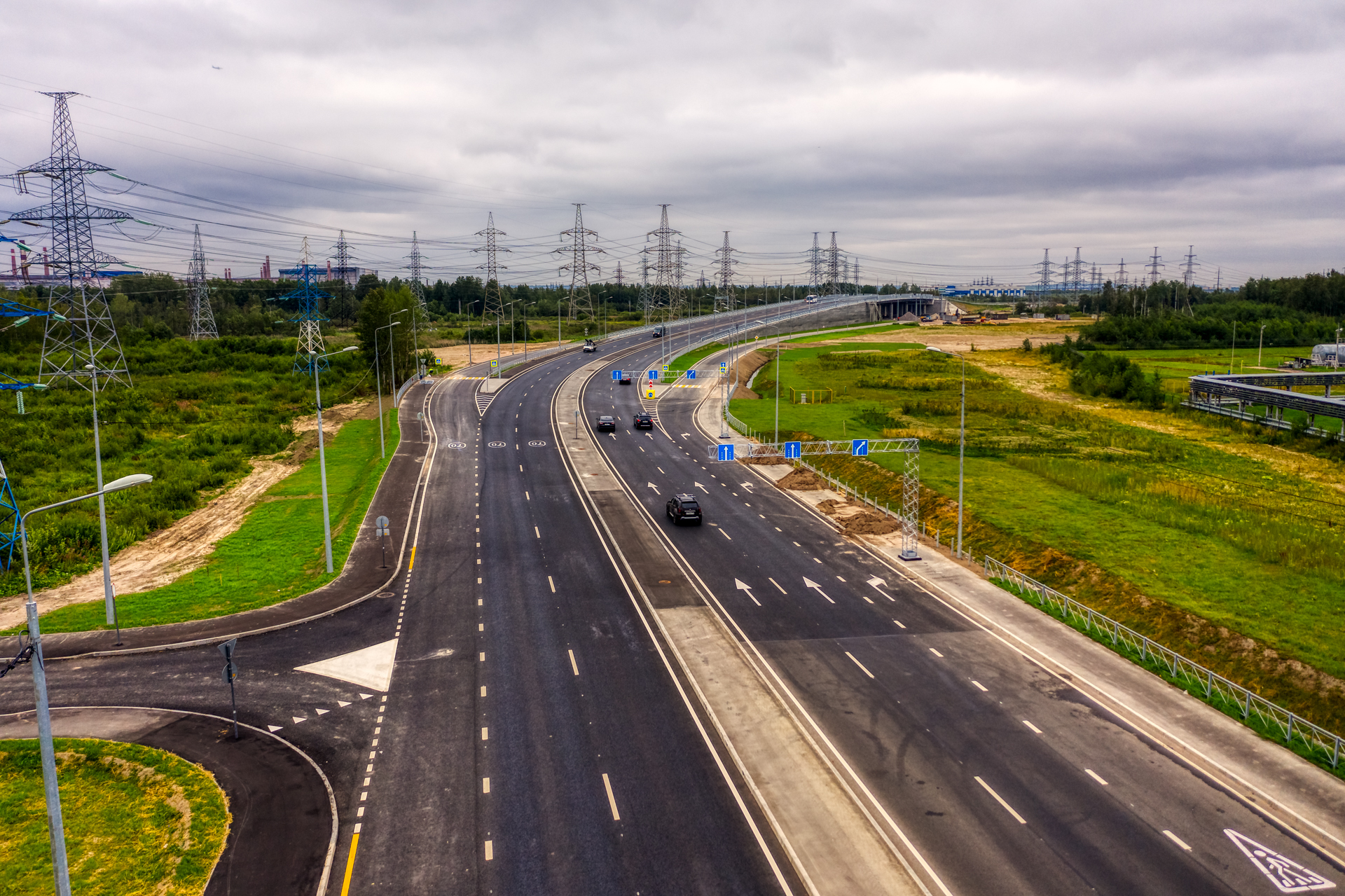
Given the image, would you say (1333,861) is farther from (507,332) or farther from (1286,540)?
(507,332)

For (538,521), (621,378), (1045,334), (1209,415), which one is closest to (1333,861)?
(538,521)

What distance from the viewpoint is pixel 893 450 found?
173ft

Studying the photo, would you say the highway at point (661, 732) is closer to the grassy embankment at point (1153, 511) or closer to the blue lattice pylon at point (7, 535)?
the grassy embankment at point (1153, 511)

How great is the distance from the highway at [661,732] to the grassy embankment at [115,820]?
311 centimetres

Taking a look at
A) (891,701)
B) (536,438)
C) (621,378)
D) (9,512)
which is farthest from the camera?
(621,378)

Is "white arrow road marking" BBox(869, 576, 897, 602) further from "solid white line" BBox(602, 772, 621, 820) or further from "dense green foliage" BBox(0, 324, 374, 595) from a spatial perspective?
"dense green foliage" BBox(0, 324, 374, 595)

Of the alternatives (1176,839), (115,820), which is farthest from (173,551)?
(1176,839)

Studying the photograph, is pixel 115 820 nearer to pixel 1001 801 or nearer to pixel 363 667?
pixel 363 667

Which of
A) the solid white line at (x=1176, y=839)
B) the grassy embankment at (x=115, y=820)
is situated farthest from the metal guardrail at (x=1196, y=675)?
the grassy embankment at (x=115, y=820)

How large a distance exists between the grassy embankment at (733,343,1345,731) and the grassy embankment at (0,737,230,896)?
34275mm

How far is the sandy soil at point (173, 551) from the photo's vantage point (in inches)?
1484

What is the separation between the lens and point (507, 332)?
515ft

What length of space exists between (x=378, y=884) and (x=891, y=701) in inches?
678

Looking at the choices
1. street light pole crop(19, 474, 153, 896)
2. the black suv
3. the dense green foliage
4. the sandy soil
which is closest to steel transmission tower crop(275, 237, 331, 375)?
the dense green foliage
